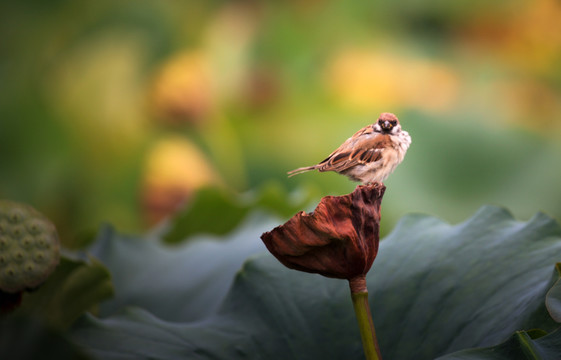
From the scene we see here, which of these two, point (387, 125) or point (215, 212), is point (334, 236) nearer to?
point (387, 125)

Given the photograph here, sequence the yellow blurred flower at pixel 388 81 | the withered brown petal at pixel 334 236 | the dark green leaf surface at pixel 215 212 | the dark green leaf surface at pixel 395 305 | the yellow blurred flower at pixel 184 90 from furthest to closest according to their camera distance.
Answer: the yellow blurred flower at pixel 184 90 → the yellow blurred flower at pixel 388 81 → the dark green leaf surface at pixel 215 212 → the dark green leaf surface at pixel 395 305 → the withered brown petal at pixel 334 236

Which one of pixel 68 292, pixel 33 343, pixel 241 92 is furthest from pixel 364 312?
pixel 241 92

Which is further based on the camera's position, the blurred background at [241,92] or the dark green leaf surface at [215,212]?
the blurred background at [241,92]

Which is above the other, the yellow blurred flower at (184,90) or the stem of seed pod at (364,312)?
the yellow blurred flower at (184,90)

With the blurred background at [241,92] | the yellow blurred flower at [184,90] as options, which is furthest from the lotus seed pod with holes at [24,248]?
the yellow blurred flower at [184,90]

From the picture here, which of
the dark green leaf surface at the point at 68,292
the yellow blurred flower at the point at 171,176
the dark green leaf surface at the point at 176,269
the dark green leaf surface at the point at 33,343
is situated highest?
the yellow blurred flower at the point at 171,176

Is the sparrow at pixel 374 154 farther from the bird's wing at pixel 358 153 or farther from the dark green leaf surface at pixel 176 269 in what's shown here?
the dark green leaf surface at pixel 176 269

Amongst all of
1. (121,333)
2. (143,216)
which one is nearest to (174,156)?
(143,216)

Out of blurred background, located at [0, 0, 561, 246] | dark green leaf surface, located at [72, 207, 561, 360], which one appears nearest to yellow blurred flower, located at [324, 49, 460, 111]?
blurred background, located at [0, 0, 561, 246]
